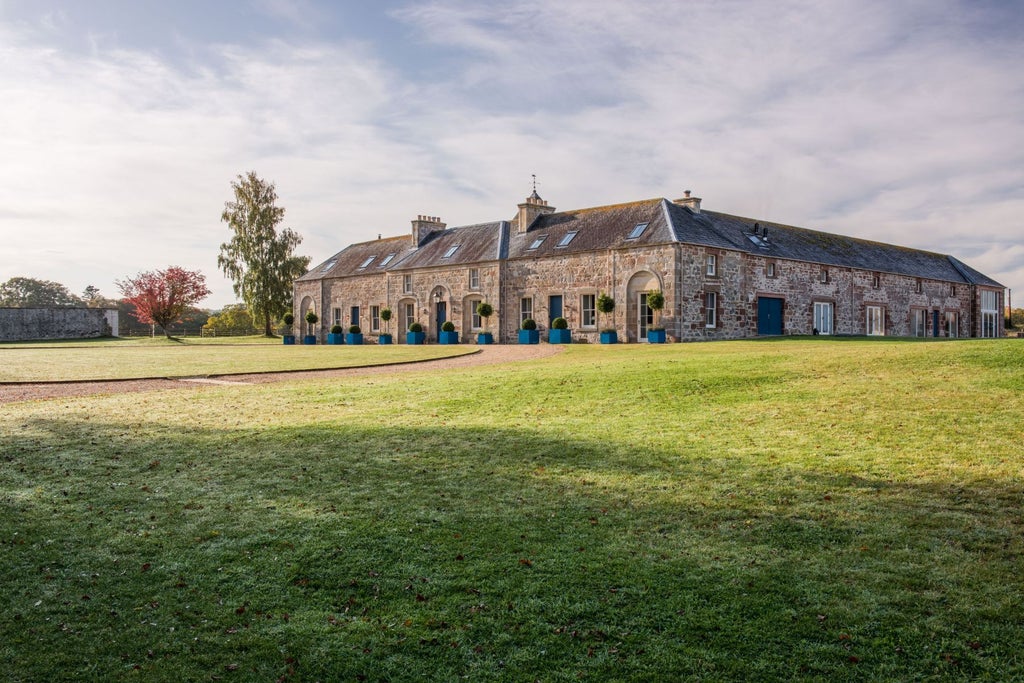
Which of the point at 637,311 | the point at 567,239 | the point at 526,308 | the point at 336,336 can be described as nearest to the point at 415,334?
the point at 526,308

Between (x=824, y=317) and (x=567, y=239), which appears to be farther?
(x=824, y=317)

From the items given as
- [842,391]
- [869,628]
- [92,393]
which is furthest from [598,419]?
[92,393]

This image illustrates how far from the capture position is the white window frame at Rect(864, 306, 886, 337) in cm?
4238

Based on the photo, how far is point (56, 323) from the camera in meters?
56.4

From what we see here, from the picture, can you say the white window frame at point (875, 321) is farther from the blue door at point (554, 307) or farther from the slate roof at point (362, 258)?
the slate roof at point (362, 258)

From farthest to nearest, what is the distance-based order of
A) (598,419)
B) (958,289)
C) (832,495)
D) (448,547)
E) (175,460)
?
(958,289) < (598,419) < (175,460) < (832,495) < (448,547)

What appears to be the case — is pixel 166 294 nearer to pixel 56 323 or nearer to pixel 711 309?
pixel 56 323

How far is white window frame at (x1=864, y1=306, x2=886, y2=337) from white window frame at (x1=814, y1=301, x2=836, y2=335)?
10.6 feet

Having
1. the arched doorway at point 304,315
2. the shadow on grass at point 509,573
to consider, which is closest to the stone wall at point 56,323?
the arched doorway at point 304,315

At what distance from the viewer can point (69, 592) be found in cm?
504

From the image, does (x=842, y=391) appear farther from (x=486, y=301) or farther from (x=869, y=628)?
(x=486, y=301)

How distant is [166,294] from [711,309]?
147 feet

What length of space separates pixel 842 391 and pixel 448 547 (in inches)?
342

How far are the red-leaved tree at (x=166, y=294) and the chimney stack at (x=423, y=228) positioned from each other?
75.5 ft
